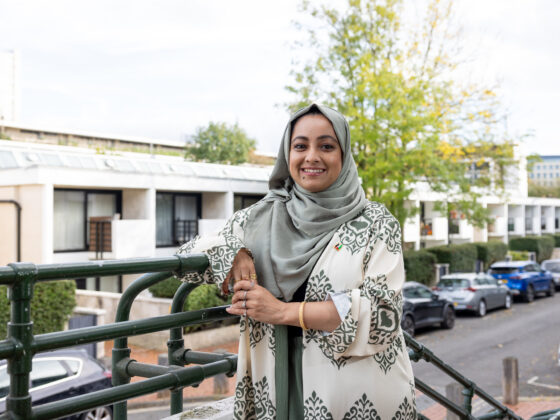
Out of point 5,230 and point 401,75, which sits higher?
point 401,75

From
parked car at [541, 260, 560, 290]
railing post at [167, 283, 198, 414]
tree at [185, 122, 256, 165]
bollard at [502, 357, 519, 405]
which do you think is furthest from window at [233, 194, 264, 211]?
tree at [185, 122, 256, 165]

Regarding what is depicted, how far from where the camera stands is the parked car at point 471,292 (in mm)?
20484

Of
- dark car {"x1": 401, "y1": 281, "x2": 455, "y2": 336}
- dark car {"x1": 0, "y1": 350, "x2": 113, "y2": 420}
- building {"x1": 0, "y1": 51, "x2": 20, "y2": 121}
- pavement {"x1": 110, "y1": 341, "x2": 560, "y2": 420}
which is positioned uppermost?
building {"x1": 0, "y1": 51, "x2": 20, "y2": 121}

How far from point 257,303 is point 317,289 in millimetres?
214

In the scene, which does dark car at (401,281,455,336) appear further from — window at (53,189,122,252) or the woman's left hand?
the woman's left hand

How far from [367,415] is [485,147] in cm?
2124

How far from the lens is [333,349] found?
1.94m

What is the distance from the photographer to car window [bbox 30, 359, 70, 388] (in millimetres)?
7535

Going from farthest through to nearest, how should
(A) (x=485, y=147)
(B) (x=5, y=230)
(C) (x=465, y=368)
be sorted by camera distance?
1. (A) (x=485, y=147)
2. (B) (x=5, y=230)
3. (C) (x=465, y=368)

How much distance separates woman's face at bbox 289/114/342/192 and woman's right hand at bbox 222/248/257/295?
351 millimetres

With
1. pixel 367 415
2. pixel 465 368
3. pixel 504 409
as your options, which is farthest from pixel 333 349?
pixel 465 368

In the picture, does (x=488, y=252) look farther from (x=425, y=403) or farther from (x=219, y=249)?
(x=219, y=249)

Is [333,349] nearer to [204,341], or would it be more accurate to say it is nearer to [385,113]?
[204,341]

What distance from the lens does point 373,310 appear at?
6.32 feet
